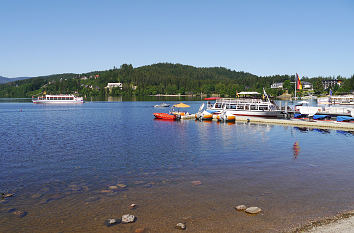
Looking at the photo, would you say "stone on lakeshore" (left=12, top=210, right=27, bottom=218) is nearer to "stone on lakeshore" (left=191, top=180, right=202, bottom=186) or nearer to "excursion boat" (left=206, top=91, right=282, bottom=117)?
"stone on lakeshore" (left=191, top=180, right=202, bottom=186)

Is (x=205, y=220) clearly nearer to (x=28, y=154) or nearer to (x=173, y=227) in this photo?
(x=173, y=227)

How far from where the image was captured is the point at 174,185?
24047mm

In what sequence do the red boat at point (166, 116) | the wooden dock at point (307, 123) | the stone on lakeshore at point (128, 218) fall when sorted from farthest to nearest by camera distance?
the red boat at point (166, 116), the wooden dock at point (307, 123), the stone on lakeshore at point (128, 218)

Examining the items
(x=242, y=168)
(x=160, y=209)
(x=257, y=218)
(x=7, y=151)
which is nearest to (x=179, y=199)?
(x=160, y=209)

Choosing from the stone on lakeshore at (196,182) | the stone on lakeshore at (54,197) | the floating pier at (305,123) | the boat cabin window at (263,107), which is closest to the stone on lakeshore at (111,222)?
the stone on lakeshore at (54,197)

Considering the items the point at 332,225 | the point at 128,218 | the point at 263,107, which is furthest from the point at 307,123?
the point at 128,218

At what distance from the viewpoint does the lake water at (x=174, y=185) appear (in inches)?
686

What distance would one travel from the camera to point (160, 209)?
753 inches

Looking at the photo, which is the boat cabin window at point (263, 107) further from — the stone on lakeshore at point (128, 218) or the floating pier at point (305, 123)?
the stone on lakeshore at point (128, 218)

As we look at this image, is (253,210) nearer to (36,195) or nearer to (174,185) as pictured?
(174,185)

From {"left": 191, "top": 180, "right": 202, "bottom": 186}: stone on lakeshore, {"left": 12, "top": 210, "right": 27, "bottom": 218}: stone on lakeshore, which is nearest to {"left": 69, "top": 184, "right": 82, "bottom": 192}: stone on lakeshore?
{"left": 12, "top": 210, "right": 27, "bottom": 218}: stone on lakeshore

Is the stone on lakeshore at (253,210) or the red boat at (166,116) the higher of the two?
the red boat at (166,116)

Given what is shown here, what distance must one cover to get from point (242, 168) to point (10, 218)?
20.5 metres

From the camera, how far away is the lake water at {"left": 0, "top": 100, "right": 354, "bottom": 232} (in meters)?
Answer: 17.4
